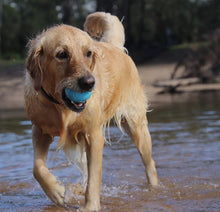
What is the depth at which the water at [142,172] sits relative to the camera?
4.47m

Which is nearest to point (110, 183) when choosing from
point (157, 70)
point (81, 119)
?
point (81, 119)

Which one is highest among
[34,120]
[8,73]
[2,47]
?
[34,120]

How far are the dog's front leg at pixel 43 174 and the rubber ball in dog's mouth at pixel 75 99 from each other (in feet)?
2.07

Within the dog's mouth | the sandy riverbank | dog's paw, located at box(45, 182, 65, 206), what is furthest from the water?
the sandy riverbank

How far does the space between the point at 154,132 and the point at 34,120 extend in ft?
14.0

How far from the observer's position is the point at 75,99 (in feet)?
12.9

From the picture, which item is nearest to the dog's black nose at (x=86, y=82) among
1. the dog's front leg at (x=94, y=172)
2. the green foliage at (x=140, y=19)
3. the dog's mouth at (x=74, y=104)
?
the dog's mouth at (x=74, y=104)

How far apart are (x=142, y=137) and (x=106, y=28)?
5.57ft

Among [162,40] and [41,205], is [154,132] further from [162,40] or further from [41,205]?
[162,40]

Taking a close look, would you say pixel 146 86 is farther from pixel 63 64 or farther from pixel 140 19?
pixel 140 19

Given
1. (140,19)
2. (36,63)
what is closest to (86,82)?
(36,63)

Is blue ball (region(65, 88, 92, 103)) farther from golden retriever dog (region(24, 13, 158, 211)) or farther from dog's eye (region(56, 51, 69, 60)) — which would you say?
dog's eye (region(56, 51, 69, 60))

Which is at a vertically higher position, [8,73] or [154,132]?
[154,132]

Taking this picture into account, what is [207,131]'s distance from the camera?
7977mm
